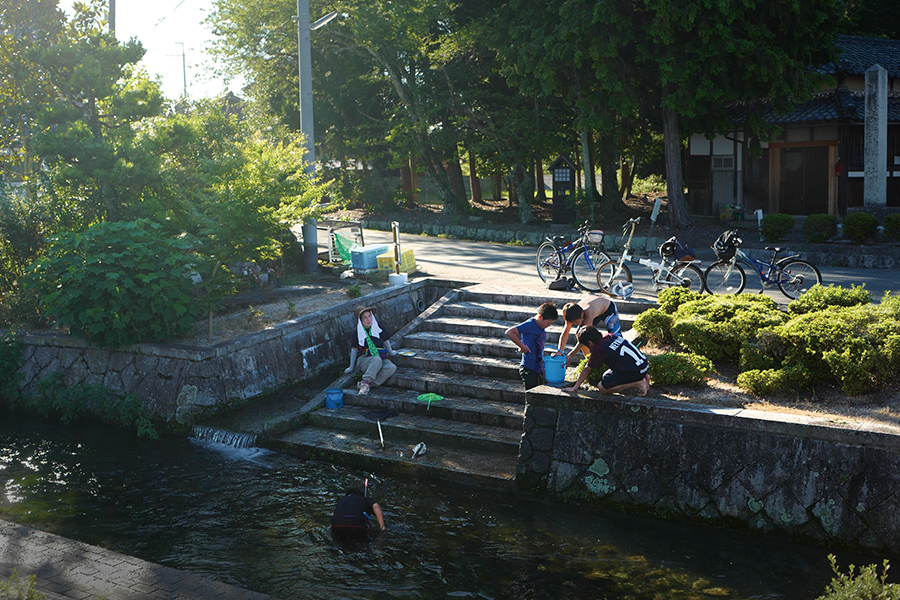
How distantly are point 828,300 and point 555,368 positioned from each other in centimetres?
378

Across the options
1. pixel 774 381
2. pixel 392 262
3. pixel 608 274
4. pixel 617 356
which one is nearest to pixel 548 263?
pixel 608 274

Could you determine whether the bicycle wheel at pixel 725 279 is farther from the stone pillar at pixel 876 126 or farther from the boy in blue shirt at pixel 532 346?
the stone pillar at pixel 876 126

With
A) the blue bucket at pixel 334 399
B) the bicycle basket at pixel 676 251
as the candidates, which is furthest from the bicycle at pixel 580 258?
the blue bucket at pixel 334 399

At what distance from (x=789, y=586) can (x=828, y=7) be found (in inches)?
762

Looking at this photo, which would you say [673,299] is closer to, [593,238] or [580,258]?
[593,238]

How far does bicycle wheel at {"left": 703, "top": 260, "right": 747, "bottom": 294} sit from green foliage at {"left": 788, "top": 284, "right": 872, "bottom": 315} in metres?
3.17

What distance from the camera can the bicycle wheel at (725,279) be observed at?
1368cm

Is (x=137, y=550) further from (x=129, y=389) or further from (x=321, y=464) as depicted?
(x=129, y=389)

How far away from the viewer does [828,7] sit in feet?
69.1

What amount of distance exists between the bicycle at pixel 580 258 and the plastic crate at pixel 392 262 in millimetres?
3375

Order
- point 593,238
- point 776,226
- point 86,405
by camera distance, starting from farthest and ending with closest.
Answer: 1. point 776,226
2. point 593,238
3. point 86,405

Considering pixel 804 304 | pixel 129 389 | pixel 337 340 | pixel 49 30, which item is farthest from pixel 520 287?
pixel 49 30

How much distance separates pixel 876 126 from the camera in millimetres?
20000

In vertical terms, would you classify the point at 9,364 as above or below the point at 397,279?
below
